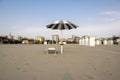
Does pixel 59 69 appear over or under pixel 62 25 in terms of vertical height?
under

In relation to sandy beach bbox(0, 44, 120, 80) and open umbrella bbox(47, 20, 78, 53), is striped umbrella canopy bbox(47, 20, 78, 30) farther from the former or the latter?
sandy beach bbox(0, 44, 120, 80)

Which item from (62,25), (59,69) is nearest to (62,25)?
(62,25)

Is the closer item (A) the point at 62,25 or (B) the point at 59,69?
(B) the point at 59,69

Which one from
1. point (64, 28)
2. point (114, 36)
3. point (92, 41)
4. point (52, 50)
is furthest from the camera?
point (114, 36)

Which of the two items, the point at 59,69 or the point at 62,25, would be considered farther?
the point at 62,25

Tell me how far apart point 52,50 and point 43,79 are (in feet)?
24.9

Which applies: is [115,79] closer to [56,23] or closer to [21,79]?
[21,79]

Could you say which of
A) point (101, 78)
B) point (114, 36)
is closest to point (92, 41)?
point (101, 78)

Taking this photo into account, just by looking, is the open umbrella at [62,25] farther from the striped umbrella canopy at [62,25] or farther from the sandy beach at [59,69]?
the sandy beach at [59,69]

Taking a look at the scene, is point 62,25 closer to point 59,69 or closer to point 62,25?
point 62,25

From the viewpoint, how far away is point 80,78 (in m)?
4.45

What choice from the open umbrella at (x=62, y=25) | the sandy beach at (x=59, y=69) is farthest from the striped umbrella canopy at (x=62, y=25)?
the sandy beach at (x=59, y=69)

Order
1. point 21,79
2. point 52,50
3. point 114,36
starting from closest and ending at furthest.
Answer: point 21,79 < point 52,50 < point 114,36

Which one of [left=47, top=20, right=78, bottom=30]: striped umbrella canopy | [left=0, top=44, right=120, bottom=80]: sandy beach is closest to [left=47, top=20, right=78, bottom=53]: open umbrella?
[left=47, top=20, right=78, bottom=30]: striped umbrella canopy
